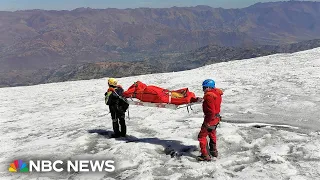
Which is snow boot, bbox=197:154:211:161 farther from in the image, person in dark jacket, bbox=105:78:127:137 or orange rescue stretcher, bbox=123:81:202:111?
person in dark jacket, bbox=105:78:127:137

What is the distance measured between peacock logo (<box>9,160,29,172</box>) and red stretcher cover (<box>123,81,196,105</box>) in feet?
13.1

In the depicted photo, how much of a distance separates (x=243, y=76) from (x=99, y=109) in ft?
35.1

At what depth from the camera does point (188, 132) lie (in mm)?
12172

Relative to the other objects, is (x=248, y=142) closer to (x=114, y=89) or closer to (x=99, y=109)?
(x=114, y=89)

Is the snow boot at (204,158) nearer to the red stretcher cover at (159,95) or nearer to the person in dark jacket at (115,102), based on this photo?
the red stretcher cover at (159,95)

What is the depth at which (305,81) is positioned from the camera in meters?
19.4

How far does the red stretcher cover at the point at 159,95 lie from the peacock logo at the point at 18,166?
157 inches

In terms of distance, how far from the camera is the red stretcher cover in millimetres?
11112

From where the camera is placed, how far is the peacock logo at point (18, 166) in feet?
32.3

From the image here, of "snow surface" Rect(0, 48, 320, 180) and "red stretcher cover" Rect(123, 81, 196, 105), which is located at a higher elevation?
"red stretcher cover" Rect(123, 81, 196, 105)

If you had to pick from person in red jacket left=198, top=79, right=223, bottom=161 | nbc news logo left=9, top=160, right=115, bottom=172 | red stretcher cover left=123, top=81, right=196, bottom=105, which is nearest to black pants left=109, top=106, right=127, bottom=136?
red stretcher cover left=123, top=81, right=196, bottom=105

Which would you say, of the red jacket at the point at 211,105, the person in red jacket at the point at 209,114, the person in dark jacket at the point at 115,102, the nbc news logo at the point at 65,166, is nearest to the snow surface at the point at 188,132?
the nbc news logo at the point at 65,166

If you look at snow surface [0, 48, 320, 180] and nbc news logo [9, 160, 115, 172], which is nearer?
snow surface [0, 48, 320, 180]

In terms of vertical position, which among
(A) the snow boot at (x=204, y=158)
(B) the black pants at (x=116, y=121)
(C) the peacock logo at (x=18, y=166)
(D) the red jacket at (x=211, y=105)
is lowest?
(C) the peacock logo at (x=18, y=166)
